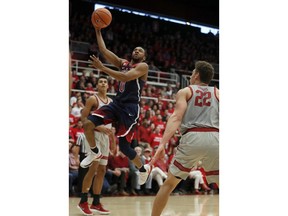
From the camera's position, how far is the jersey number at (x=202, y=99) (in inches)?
168

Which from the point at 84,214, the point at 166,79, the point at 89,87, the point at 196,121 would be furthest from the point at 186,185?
the point at 196,121

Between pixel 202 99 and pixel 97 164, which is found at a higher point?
pixel 202 99

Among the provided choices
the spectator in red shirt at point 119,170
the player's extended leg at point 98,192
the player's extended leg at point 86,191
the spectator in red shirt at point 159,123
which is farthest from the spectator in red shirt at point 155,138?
the player's extended leg at point 86,191

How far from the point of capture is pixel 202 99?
4.29m

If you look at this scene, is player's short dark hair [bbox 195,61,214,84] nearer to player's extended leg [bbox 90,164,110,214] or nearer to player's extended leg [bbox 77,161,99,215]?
player's extended leg [bbox 77,161,99,215]

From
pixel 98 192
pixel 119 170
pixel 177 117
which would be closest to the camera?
pixel 177 117

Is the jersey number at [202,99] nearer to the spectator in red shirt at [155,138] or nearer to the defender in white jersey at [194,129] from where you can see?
the defender in white jersey at [194,129]

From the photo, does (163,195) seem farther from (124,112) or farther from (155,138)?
(155,138)

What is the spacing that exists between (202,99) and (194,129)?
0.28 m

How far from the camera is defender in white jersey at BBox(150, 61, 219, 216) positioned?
4168 mm

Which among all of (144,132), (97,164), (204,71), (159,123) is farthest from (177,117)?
(159,123)
